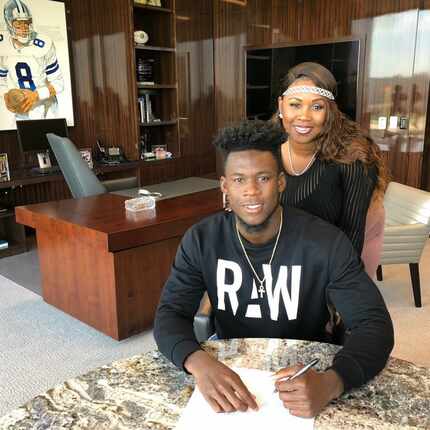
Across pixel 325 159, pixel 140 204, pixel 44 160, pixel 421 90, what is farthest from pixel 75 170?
pixel 421 90

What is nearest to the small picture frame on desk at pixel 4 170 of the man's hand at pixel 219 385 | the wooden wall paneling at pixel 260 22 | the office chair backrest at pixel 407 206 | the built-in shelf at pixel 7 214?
the built-in shelf at pixel 7 214

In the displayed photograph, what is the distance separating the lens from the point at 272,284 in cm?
126

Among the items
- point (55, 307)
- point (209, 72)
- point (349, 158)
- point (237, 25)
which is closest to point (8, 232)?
point (55, 307)

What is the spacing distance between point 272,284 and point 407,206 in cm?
225

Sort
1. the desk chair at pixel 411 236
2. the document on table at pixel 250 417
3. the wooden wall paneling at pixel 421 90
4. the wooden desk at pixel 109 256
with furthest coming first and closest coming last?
the wooden wall paneling at pixel 421 90 < the desk chair at pixel 411 236 < the wooden desk at pixel 109 256 < the document on table at pixel 250 417

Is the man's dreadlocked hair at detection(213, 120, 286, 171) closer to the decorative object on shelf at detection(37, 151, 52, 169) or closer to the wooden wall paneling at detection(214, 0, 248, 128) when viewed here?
the decorative object on shelf at detection(37, 151, 52, 169)

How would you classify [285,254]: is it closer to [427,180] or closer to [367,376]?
[367,376]

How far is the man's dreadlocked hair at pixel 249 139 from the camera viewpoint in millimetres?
1240

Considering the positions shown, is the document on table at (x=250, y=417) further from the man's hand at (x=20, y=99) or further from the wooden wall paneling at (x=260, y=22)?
the wooden wall paneling at (x=260, y=22)

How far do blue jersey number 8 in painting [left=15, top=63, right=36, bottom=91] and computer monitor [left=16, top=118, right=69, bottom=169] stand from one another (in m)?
0.34

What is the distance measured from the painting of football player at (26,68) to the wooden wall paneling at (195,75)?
1.40m

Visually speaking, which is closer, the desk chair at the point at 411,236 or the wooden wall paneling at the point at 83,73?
the desk chair at the point at 411,236

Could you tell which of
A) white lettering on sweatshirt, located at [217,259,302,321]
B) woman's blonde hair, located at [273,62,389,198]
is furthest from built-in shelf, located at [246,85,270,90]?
white lettering on sweatshirt, located at [217,259,302,321]

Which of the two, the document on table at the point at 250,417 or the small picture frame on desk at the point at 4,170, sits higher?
the small picture frame on desk at the point at 4,170
